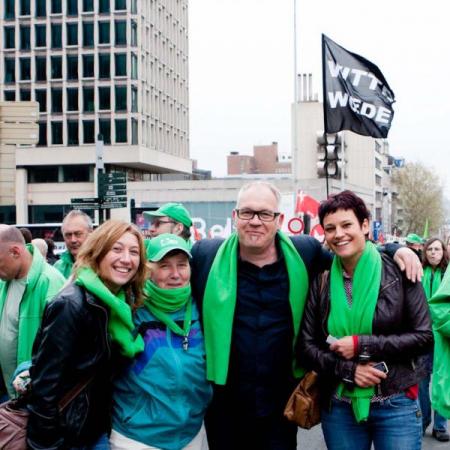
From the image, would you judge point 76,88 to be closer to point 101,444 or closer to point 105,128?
point 105,128

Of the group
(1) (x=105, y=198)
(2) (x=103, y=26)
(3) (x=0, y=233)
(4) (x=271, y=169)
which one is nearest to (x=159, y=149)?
(2) (x=103, y=26)

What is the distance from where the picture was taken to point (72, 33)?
196 feet

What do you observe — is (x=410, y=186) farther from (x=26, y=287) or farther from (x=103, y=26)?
(x=26, y=287)

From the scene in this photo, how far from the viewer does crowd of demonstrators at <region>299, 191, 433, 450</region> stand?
138 inches

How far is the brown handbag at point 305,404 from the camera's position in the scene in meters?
3.68

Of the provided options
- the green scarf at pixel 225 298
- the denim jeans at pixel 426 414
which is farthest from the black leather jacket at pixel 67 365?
the denim jeans at pixel 426 414

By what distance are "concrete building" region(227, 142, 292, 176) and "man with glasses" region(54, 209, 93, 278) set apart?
→ 13008 cm

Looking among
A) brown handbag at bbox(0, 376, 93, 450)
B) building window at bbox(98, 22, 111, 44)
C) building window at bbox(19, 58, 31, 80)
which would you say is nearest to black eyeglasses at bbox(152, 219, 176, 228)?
brown handbag at bbox(0, 376, 93, 450)

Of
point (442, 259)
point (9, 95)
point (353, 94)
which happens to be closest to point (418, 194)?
point (9, 95)

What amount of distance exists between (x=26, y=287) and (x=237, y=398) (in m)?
1.56

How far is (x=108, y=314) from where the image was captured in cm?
331

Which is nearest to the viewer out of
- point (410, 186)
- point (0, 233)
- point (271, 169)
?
point (0, 233)

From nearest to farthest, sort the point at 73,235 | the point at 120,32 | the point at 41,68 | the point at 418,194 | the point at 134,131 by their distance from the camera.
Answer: the point at 73,235 < the point at 134,131 < the point at 120,32 < the point at 41,68 < the point at 418,194

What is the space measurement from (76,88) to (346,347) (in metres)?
58.6
